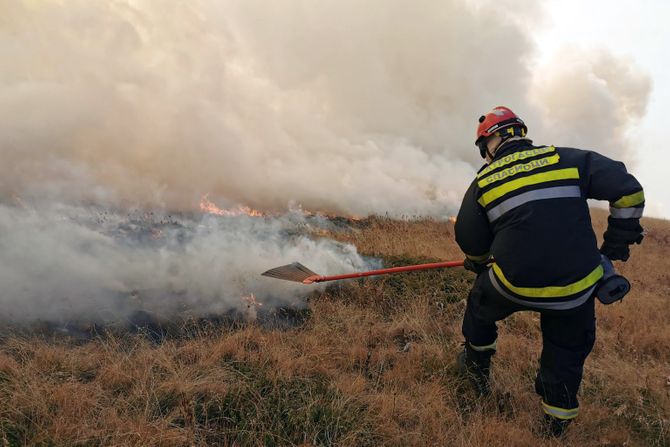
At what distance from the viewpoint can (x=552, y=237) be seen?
2.72 metres

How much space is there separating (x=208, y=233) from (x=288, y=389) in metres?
3.89

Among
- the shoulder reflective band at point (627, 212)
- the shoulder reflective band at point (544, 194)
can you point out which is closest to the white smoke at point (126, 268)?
the shoulder reflective band at point (544, 194)

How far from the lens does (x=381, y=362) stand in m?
4.12

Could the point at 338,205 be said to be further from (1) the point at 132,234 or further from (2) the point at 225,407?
(2) the point at 225,407

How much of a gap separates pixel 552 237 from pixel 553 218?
0.13 meters

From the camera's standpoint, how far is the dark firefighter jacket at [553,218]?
2734 mm

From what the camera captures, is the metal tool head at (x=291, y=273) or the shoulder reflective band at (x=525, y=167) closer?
the shoulder reflective band at (x=525, y=167)

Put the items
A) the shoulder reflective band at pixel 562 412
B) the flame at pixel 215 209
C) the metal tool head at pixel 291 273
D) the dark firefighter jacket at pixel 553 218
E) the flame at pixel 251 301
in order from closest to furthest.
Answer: the dark firefighter jacket at pixel 553 218, the shoulder reflective band at pixel 562 412, the metal tool head at pixel 291 273, the flame at pixel 251 301, the flame at pixel 215 209

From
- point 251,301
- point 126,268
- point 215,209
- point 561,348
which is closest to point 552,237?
point 561,348

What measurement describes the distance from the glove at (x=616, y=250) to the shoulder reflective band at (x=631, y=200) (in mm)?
357

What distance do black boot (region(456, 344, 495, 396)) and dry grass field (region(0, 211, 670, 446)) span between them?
12cm

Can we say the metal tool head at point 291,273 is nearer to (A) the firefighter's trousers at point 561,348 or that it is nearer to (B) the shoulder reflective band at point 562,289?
(A) the firefighter's trousers at point 561,348

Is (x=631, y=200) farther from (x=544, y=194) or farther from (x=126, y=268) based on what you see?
(x=126, y=268)

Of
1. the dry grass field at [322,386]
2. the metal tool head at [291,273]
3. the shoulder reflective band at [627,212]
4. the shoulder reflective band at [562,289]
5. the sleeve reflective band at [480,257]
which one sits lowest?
the dry grass field at [322,386]
